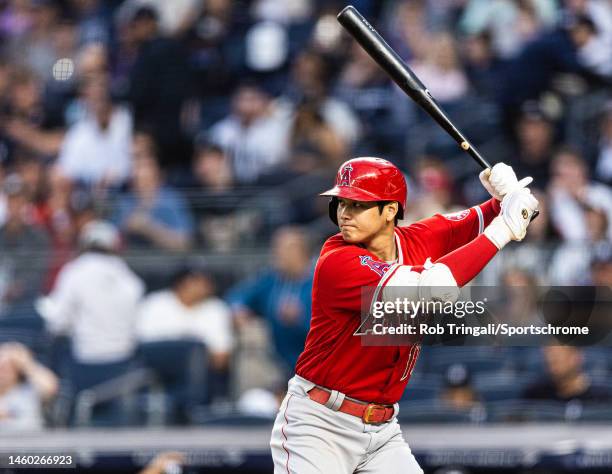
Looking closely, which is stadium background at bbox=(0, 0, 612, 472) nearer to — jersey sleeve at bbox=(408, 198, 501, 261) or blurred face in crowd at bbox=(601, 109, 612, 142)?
blurred face in crowd at bbox=(601, 109, 612, 142)

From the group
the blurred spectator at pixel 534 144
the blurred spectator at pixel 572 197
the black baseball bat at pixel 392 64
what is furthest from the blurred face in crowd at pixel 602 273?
the black baseball bat at pixel 392 64

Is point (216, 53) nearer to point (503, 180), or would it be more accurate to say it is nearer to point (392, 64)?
point (392, 64)

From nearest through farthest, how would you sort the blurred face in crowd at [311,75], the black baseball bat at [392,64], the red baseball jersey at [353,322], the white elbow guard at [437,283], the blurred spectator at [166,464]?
the white elbow guard at [437,283], the red baseball jersey at [353,322], the black baseball bat at [392,64], the blurred spectator at [166,464], the blurred face in crowd at [311,75]

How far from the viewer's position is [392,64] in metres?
4.65

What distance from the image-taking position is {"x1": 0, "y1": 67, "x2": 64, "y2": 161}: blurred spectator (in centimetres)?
900

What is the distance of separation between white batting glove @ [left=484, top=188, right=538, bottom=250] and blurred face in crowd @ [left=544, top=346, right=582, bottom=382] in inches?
111

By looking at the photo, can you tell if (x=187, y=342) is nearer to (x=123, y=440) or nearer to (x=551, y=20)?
(x=123, y=440)

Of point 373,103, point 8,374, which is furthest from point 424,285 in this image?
point 373,103

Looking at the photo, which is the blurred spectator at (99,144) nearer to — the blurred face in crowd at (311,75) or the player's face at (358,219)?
the blurred face in crowd at (311,75)

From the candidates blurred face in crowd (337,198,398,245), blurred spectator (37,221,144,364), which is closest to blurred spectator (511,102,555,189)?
blurred spectator (37,221,144,364)

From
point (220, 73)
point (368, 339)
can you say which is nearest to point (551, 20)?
point (220, 73)

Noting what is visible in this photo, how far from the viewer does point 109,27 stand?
9797 mm

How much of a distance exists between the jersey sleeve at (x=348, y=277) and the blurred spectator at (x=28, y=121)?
520cm

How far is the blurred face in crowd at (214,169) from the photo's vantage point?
8211 mm
